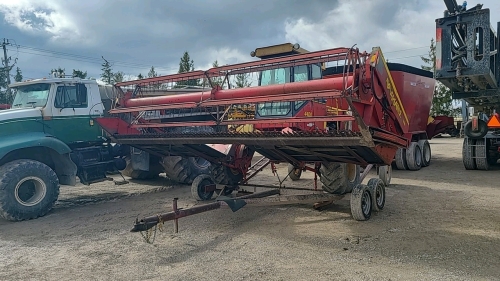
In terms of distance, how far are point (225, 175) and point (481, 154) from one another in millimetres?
7936

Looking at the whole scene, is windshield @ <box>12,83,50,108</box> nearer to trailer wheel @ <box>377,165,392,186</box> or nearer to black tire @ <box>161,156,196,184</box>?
black tire @ <box>161,156,196,184</box>

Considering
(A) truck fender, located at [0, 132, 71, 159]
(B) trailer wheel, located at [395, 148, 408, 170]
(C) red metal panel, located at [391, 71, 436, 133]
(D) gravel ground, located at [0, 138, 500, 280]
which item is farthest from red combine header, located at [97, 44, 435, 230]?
(B) trailer wheel, located at [395, 148, 408, 170]

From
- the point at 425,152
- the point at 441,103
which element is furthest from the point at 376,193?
the point at 441,103

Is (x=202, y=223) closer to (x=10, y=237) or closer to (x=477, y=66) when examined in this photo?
(x=10, y=237)

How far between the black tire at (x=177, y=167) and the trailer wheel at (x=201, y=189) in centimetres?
169

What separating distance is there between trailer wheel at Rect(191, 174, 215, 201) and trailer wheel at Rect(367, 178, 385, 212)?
3018 millimetres

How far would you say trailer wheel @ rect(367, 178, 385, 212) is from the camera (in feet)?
20.9

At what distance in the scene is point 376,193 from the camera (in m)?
6.52

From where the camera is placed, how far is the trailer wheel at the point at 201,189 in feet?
25.3

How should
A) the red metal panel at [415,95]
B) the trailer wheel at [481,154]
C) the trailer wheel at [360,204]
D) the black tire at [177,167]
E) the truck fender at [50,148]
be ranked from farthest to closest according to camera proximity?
the trailer wheel at [481,154]
the red metal panel at [415,95]
the black tire at [177,167]
the truck fender at [50,148]
the trailer wheel at [360,204]

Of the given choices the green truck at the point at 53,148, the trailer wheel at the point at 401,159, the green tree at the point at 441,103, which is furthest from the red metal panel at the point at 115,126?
the green tree at the point at 441,103

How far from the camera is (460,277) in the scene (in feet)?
12.9

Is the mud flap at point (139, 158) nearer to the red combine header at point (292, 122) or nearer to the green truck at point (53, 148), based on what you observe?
the green truck at point (53, 148)

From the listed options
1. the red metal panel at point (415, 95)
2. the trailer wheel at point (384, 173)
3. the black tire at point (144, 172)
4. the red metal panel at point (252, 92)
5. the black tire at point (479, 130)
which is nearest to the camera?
the red metal panel at point (252, 92)
